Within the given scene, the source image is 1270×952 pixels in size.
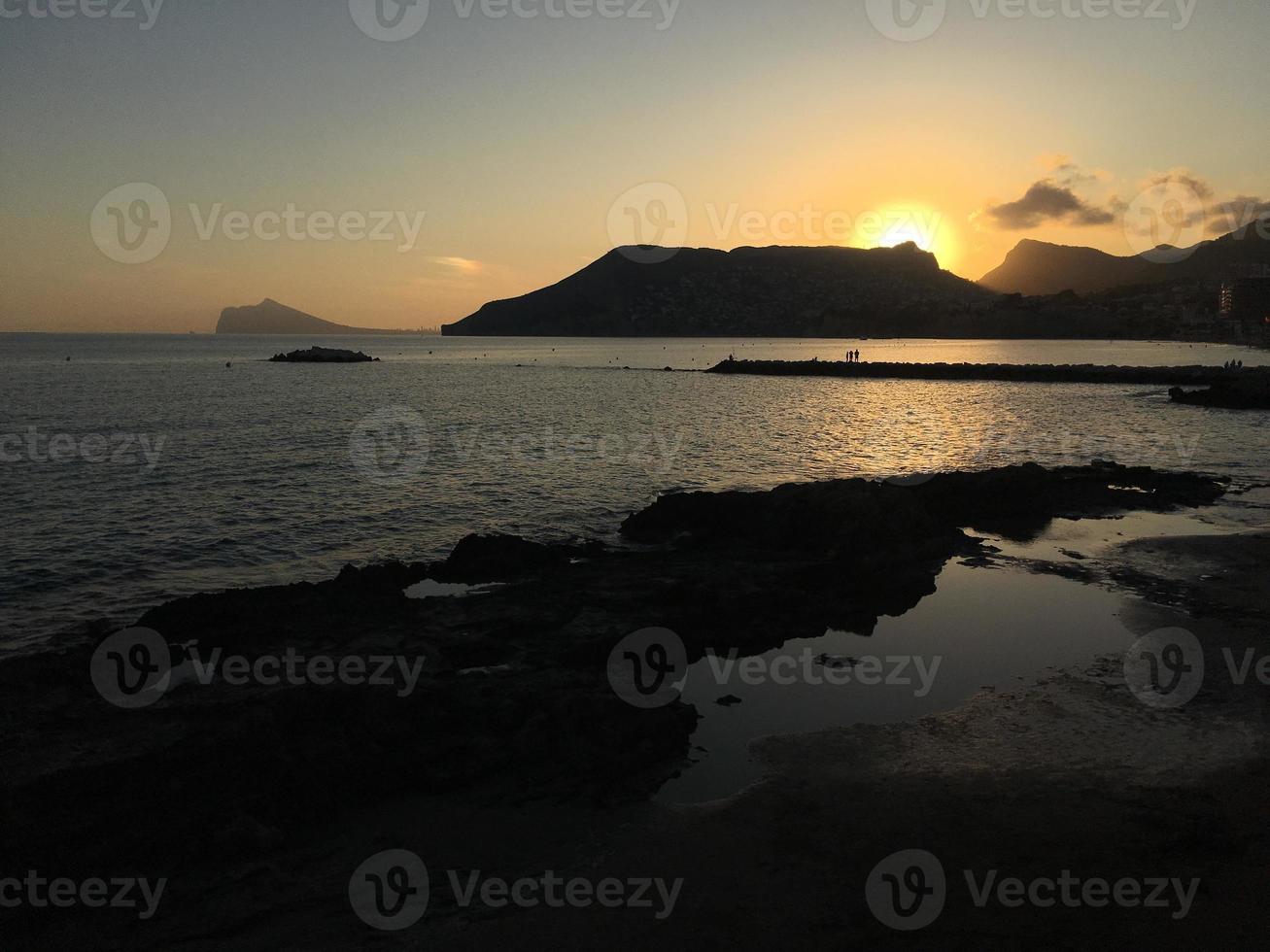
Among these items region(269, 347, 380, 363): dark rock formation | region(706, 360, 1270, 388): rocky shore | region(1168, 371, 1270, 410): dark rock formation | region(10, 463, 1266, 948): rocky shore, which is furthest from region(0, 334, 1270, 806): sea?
region(269, 347, 380, 363): dark rock formation

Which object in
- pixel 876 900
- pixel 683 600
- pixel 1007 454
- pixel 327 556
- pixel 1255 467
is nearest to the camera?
pixel 876 900

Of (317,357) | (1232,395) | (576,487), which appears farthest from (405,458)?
(317,357)

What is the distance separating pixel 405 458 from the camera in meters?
44.8

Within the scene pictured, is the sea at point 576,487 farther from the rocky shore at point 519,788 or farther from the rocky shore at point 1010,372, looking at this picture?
the rocky shore at point 1010,372

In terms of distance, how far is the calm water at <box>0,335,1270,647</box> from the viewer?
24797 millimetres

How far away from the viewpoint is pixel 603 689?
14250 mm

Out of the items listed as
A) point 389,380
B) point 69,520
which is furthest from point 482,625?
point 389,380

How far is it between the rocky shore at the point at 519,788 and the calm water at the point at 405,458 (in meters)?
8.10

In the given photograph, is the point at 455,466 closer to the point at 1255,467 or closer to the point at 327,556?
the point at 327,556

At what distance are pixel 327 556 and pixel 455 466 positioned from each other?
58.2ft

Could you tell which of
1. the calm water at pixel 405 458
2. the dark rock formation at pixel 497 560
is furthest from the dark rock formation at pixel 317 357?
the dark rock formation at pixel 497 560

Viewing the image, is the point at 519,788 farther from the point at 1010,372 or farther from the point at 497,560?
the point at 1010,372

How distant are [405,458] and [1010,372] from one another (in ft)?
321

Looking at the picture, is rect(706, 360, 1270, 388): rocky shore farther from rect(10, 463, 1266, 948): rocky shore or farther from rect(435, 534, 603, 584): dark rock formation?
rect(10, 463, 1266, 948): rocky shore
